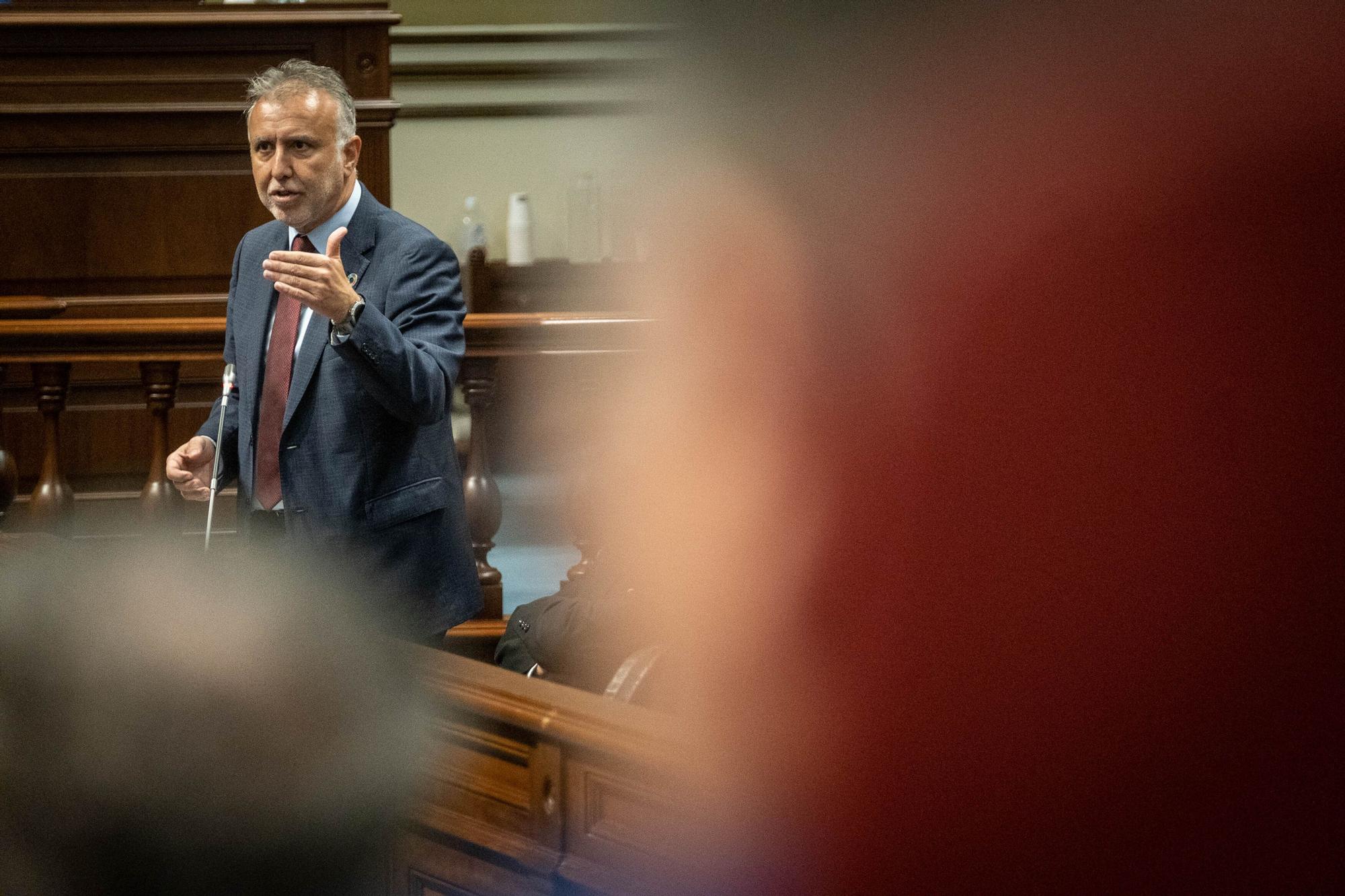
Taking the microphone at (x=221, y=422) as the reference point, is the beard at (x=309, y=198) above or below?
above

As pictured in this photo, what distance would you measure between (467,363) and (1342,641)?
1940 millimetres

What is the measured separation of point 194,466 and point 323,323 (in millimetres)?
245

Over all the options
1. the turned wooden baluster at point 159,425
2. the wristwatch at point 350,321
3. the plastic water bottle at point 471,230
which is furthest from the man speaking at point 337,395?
the plastic water bottle at point 471,230

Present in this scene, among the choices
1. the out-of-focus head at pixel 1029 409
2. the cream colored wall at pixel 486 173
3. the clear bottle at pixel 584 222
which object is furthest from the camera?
the cream colored wall at pixel 486 173

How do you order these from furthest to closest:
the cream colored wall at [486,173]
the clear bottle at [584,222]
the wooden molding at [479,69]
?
the cream colored wall at [486,173] < the wooden molding at [479,69] < the clear bottle at [584,222]

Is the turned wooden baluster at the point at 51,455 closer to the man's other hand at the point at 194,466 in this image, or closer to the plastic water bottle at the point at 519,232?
the man's other hand at the point at 194,466

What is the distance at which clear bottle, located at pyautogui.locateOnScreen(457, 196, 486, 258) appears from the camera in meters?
5.06

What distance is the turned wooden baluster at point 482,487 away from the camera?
2244mm

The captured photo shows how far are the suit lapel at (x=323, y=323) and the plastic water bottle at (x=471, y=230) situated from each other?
11.5 feet

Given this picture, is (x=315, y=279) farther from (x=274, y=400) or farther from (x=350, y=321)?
(x=274, y=400)

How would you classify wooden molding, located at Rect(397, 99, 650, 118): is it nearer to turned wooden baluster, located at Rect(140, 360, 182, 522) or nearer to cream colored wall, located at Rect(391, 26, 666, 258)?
cream colored wall, located at Rect(391, 26, 666, 258)

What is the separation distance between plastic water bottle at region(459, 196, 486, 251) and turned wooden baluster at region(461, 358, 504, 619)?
9.06ft

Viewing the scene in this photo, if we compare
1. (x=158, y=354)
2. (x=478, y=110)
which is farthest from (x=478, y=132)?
(x=158, y=354)

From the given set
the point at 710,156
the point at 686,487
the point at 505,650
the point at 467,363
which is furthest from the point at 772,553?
the point at 467,363
